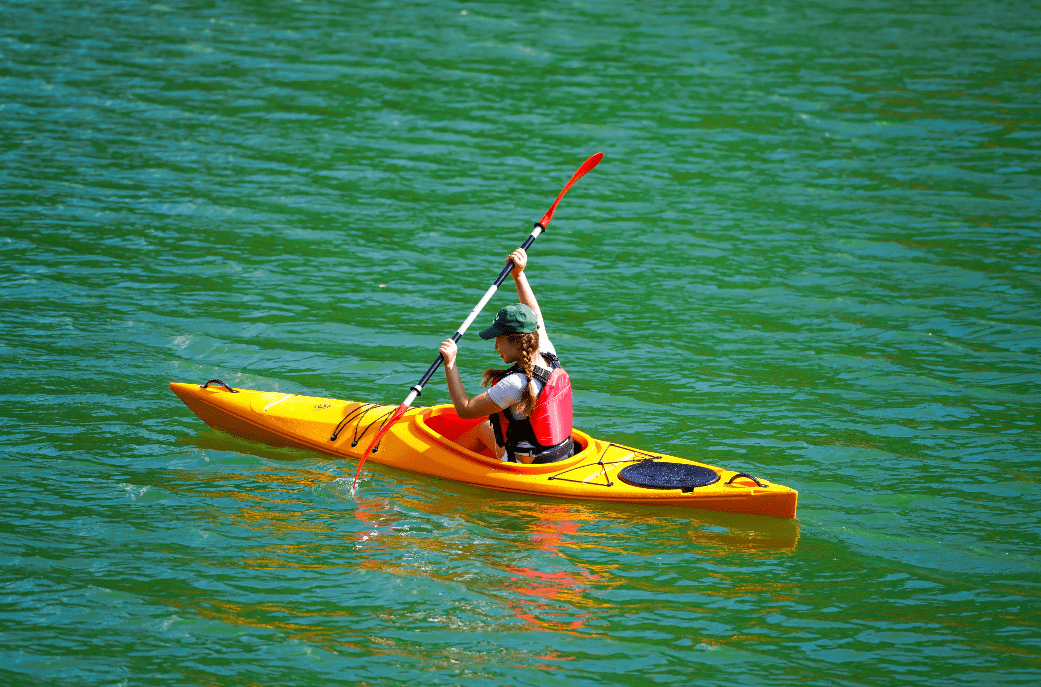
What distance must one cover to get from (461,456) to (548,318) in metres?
2.48

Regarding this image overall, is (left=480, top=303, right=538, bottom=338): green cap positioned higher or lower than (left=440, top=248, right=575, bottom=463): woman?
higher

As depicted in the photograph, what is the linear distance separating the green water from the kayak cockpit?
202 millimetres

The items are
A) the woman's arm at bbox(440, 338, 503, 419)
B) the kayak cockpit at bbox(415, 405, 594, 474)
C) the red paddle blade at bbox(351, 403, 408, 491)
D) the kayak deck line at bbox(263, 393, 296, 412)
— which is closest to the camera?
the woman's arm at bbox(440, 338, 503, 419)

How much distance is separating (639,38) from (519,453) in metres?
9.73

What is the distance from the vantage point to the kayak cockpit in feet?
19.0

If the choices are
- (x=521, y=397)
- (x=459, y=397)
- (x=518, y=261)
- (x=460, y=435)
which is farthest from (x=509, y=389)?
(x=518, y=261)

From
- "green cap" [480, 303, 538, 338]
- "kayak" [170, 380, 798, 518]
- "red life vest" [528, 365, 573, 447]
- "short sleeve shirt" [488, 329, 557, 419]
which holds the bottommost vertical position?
"kayak" [170, 380, 798, 518]

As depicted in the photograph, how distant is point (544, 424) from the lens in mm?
5723

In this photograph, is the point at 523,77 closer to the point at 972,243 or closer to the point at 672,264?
the point at 672,264

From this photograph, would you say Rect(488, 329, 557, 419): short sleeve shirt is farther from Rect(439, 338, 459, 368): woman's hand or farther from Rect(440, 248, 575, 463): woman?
Rect(439, 338, 459, 368): woman's hand

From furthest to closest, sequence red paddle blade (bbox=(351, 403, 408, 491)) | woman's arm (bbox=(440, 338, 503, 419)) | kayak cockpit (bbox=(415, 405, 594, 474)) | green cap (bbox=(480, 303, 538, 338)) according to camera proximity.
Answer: red paddle blade (bbox=(351, 403, 408, 491))
kayak cockpit (bbox=(415, 405, 594, 474))
woman's arm (bbox=(440, 338, 503, 419))
green cap (bbox=(480, 303, 538, 338))

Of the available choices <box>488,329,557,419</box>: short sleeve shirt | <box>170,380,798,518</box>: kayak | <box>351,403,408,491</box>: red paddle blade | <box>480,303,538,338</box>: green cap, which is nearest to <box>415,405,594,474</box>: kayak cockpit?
<box>170,380,798,518</box>: kayak

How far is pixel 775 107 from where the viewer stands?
12234 mm

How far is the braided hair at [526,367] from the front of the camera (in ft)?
18.1
